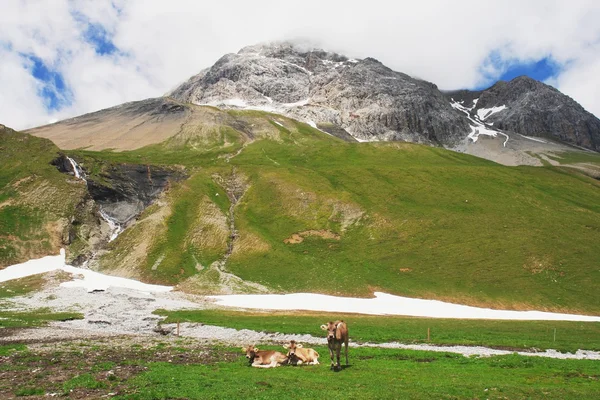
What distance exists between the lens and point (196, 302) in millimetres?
71812

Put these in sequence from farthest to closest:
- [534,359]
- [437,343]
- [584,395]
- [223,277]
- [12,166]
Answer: [12,166]
[223,277]
[437,343]
[534,359]
[584,395]

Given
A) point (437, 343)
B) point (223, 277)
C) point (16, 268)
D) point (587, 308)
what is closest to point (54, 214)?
point (16, 268)

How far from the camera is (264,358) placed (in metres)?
27.4

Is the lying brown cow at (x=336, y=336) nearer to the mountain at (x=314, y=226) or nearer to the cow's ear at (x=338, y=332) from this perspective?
the cow's ear at (x=338, y=332)

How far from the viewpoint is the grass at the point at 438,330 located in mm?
40375

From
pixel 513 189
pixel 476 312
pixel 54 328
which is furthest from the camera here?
pixel 513 189

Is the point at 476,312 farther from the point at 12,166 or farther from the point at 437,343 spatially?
the point at 12,166

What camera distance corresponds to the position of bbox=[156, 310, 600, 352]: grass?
1590 inches

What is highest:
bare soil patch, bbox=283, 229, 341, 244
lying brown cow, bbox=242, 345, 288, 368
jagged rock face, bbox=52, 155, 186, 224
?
jagged rock face, bbox=52, 155, 186, 224

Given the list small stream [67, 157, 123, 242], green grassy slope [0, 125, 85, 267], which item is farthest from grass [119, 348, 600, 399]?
small stream [67, 157, 123, 242]

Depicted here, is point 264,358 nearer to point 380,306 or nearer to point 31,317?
point 31,317

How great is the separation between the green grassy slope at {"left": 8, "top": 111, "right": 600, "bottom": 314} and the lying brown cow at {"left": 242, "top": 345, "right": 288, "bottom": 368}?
55.2 meters

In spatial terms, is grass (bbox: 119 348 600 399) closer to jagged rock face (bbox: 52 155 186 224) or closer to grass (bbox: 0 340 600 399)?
grass (bbox: 0 340 600 399)

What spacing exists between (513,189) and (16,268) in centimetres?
13307
